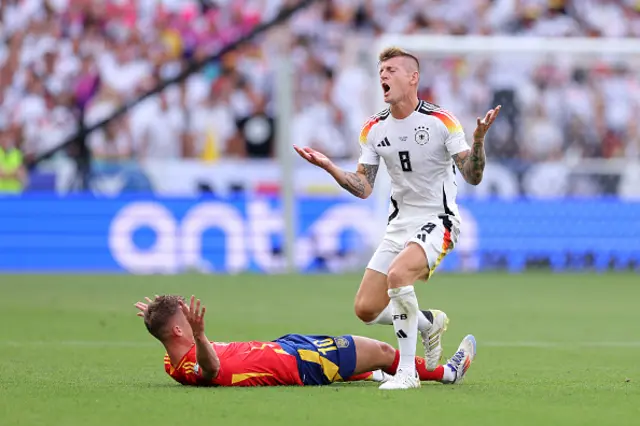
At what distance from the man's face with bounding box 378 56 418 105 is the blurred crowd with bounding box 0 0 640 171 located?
14.2m

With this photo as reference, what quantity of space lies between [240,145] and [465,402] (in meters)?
16.3

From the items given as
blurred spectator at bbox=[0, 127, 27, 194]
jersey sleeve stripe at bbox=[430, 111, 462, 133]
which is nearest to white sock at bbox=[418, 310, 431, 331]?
jersey sleeve stripe at bbox=[430, 111, 462, 133]

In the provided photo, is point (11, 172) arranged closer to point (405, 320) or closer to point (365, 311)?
point (365, 311)

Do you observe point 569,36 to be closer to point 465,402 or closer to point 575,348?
point 575,348

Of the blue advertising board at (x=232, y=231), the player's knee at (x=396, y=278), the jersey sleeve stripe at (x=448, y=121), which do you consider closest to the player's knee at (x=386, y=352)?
the player's knee at (x=396, y=278)

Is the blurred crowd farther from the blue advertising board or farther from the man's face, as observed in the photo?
the man's face

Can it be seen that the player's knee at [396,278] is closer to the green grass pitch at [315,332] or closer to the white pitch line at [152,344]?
the green grass pitch at [315,332]

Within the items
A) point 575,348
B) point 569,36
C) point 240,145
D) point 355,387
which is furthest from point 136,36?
point 355,387

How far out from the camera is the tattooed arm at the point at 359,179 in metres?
8.70

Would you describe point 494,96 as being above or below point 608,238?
above

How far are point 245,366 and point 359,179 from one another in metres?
1.79

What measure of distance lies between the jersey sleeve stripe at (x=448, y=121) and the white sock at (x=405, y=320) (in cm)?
120

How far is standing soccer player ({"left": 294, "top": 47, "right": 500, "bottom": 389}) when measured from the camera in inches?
336

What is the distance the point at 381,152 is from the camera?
8.91 metres
